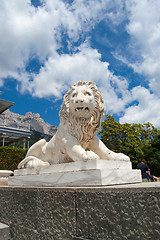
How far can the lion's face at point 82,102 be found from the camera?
284 cm

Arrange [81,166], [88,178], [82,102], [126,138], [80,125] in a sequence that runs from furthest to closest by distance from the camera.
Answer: [126,138], [80,125], [82,102], [81,166], [88,178]

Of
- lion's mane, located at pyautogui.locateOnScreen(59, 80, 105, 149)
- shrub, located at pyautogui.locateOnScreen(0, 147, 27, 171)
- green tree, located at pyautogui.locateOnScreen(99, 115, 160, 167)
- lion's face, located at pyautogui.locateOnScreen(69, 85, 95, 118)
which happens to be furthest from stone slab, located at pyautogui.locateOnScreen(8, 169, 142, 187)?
green tree, located at pyautogui.locateOnScreen(99, 115, 160, 167)

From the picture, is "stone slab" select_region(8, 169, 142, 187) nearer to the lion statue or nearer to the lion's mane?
the lion statue

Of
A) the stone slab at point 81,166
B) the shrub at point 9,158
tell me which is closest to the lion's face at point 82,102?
the stone slab at point 81,166

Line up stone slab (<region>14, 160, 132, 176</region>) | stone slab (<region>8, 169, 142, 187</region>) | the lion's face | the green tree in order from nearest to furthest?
stone slab (<region>8, 169, 142, 187</region>)
stone slab (<region>14, 160, 132, 176</region>)
the lion's face
the green tree

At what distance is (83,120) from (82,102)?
10.9 inches

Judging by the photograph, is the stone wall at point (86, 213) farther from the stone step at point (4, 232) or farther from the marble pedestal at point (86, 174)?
the marble pedestal at point (86, 174)

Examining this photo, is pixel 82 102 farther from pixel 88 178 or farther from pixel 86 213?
pixel 86 213

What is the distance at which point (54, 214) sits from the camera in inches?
86.7

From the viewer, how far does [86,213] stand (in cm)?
185

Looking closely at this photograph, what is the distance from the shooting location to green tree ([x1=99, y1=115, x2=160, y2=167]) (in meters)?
17.1

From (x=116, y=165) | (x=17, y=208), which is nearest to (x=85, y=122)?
(x=116, y=165)

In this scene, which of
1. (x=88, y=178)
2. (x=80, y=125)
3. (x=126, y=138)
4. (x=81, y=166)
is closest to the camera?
(x=88, y=178)

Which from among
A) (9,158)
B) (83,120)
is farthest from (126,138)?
(83,120)
